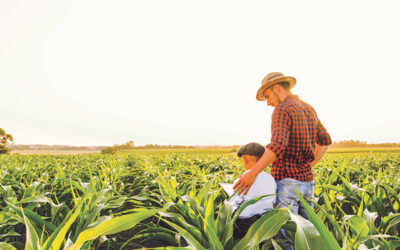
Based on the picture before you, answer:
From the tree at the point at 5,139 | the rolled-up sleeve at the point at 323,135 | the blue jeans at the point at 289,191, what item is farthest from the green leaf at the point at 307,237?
the tree at the point at 5,139

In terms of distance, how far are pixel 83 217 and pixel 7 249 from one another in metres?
0.51

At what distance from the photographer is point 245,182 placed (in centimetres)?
166

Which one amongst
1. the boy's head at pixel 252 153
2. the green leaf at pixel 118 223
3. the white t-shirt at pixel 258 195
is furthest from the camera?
the boy's head at pixel 252 153

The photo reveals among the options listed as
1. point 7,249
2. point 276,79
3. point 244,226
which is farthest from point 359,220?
point 7,249

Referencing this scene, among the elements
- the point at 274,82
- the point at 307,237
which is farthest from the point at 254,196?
the point at 274,82

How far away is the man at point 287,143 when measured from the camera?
1.67m

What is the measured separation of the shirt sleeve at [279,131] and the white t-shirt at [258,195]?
0.29 metres

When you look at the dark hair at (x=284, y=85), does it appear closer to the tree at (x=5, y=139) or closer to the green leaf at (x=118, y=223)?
the green leaf at (x=118, y=223)

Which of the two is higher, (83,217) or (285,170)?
(285,170)

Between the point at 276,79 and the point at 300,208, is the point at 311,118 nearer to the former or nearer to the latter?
the point at 276,79

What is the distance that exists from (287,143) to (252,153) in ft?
1.05

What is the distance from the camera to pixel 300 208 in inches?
78.7

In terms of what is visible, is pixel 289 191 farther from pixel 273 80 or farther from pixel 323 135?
pixel 273 80

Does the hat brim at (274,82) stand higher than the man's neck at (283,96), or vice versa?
the hat brim at (274,82)
